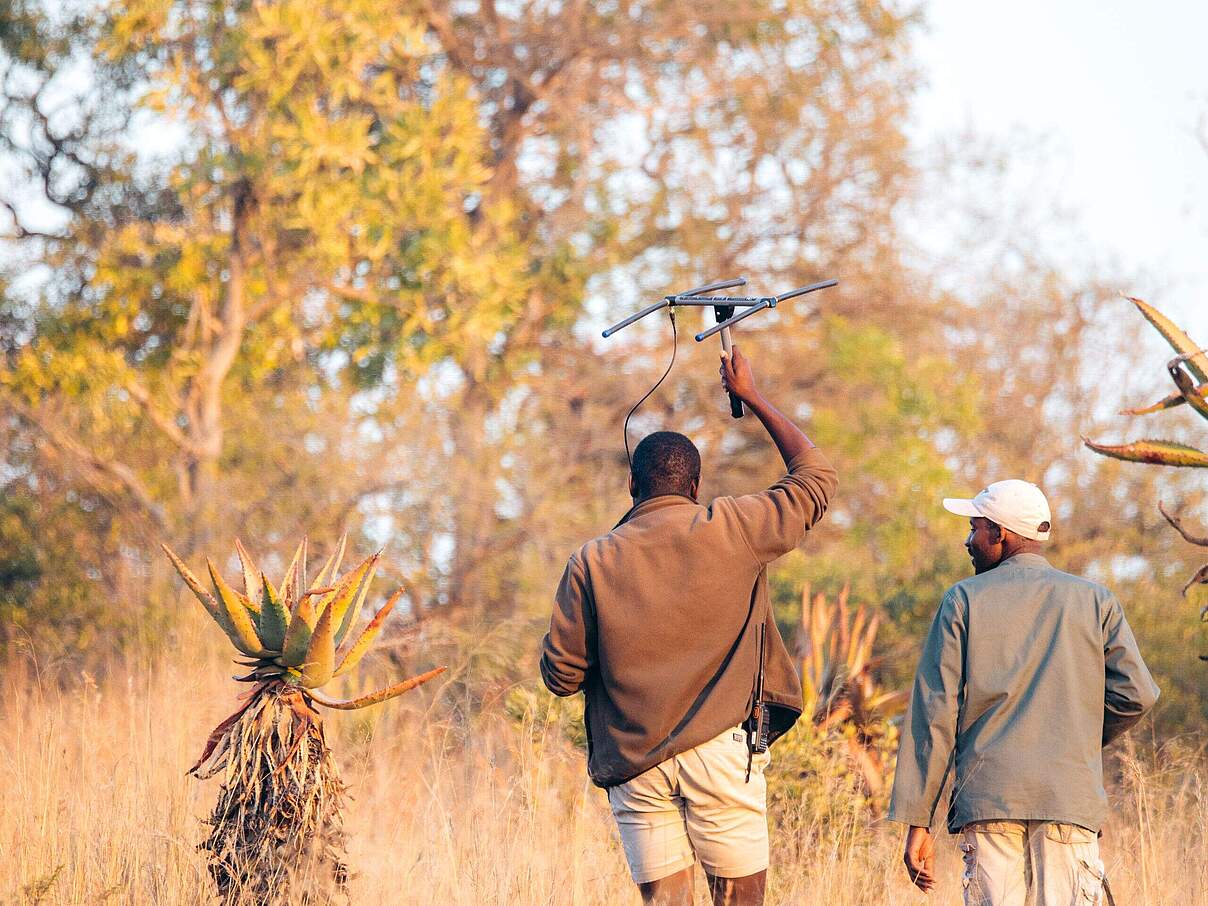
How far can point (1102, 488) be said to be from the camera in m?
19.7

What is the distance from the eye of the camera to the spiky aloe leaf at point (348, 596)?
17.4 ft

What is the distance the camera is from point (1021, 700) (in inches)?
175

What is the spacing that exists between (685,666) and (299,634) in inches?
59.8

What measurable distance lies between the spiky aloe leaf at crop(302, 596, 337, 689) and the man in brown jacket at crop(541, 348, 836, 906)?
0.95 meters

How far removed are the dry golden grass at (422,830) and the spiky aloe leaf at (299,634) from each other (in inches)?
34.3

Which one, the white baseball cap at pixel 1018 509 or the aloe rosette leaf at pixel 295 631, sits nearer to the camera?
the white baseball cap at pixel 1018 509

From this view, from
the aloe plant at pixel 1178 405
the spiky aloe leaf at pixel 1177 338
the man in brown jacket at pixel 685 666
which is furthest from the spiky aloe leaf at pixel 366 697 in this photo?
the spiky aloe leaf at pixel 1177 338

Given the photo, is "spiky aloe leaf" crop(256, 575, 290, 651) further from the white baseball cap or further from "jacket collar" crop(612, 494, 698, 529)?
the white baseball cap

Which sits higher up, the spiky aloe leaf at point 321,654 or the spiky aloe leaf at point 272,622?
the spiky aloe leaf at point 272,622

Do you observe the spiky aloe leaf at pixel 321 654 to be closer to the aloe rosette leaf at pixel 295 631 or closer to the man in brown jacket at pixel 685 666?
the aloe rosette leaf at pixel 295 631

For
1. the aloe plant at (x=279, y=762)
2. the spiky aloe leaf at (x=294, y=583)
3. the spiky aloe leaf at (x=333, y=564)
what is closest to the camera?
the aloe plant at (x=279, y=762)

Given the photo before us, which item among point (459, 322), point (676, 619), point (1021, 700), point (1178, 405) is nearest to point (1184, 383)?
point (1178, 405)

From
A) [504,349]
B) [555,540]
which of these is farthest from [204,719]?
[504,349]

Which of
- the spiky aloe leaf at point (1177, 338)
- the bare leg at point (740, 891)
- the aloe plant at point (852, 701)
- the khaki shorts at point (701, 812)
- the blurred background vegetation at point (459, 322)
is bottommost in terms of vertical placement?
the bare leg at point (740, 891)
